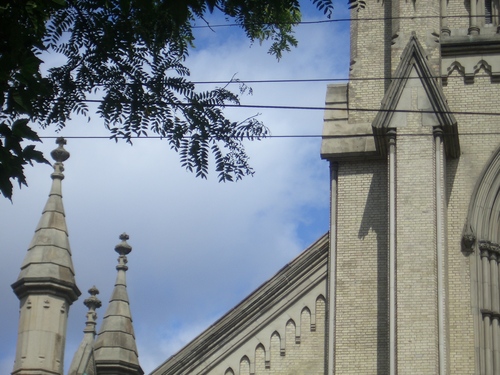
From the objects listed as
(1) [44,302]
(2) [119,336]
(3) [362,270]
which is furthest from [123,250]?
(3) [362,270]

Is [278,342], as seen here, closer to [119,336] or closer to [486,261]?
[119,336]

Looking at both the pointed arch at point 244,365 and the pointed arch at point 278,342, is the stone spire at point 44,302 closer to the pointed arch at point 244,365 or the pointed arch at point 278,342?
the pointed arch at point 244,365

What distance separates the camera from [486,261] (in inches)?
763

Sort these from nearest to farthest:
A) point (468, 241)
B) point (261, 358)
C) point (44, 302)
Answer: point (44, 302) < point (468, 241) < point (261, 358)

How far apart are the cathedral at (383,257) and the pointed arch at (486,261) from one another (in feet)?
0.07

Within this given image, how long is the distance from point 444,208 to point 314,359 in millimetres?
3107

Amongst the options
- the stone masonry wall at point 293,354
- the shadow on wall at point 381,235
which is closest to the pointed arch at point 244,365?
the stone masonry wall at point 293,354

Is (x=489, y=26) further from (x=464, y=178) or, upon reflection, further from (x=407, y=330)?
(x=407, y=330)

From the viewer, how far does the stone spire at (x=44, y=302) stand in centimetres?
1830

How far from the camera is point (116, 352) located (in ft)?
65.7

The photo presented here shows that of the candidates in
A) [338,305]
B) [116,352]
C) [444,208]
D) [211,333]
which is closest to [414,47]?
[444,208]

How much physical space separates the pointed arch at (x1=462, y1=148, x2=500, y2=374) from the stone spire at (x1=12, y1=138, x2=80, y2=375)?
616cm

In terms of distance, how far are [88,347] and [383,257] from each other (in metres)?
4.87

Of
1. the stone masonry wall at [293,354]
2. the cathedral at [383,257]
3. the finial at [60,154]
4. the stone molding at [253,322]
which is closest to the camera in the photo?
the cathedral at [383,257]
